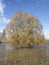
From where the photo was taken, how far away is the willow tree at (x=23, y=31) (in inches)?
1300

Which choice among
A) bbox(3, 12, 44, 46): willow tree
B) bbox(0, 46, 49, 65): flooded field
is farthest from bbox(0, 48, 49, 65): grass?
bbox(3, 12, 44, 46): willow tree

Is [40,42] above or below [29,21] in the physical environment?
below

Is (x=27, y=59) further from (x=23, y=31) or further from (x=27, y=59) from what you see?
(x=23, y=31)

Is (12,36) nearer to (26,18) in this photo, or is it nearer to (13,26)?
(13,26)

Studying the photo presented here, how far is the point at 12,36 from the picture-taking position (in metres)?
→ 33.2

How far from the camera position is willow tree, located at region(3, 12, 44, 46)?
33.0 meters

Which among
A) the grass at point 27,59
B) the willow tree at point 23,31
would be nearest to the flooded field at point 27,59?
the grass at point 27,59

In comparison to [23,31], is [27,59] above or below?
below

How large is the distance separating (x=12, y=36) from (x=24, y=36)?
2225 millimetres

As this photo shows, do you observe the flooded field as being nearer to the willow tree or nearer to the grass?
the grass

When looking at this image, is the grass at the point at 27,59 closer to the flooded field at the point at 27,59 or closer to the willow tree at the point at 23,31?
the flooded field at the point at 27,59

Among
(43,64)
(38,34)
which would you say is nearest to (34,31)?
(38,34)

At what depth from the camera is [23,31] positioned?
109 ft

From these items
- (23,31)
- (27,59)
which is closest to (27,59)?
(27,59)
